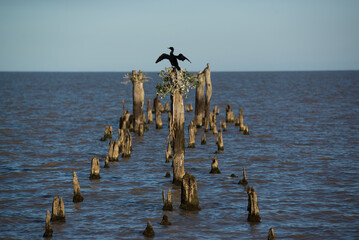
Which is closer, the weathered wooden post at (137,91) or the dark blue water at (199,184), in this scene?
the dark blue water at (199,184)

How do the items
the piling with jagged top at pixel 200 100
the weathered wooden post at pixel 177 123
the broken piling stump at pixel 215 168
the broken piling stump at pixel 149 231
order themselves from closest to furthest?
1. the broken piling stump at pixel 149 231
2. the weathered wooden post at pixel 177 123
3. the broken piling stump at pixel 215 168
4. the piling with jagged top at pixel 200 100

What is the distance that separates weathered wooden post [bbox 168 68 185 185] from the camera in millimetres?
17109

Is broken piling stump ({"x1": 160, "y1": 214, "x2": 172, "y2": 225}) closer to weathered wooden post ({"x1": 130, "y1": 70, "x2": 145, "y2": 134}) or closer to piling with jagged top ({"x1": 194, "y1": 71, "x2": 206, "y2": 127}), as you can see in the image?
weathered wooden post ({"x1": 130, "y1": 70, "x2": 145, "y2": 134})

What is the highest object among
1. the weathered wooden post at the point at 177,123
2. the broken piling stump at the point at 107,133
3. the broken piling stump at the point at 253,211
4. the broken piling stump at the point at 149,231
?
the weathered wooden post at the point at 177,123

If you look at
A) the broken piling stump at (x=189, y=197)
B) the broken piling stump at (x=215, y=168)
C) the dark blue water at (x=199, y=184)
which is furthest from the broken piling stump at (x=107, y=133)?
the broken piling stump at (x=189, y=197)

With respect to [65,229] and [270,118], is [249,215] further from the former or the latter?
[270,118]

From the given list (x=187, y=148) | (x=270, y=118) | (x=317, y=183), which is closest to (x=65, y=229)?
(x=317, y=183)

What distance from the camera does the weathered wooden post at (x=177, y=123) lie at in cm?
1711

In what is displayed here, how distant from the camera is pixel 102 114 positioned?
157 ft

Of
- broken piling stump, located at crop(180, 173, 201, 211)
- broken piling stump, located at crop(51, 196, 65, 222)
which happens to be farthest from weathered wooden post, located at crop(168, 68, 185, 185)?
broken piling stump, located at crop(51, 196, 65, 222)

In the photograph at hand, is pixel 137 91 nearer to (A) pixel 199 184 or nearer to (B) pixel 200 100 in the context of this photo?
(B) pixel 200 100

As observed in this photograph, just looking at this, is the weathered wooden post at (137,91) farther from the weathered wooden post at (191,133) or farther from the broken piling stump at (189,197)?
the broken piling stump at (189,197)

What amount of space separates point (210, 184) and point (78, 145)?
12.0 meters

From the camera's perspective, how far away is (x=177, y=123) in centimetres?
1769
